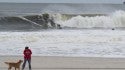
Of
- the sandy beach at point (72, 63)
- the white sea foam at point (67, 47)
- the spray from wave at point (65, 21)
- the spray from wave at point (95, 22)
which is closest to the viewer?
the sandy beach at point (72, 63)

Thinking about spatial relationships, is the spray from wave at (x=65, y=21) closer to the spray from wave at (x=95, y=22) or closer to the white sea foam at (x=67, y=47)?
the spray from wave at (x=95, y=22)

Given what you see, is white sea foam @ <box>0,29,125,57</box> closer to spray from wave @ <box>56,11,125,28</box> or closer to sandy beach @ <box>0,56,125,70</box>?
sandy beach @ <box>0,56,125,70</box>

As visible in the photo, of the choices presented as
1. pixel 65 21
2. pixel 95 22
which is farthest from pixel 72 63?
pixel 65 21

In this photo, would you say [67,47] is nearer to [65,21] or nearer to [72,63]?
[72,63]

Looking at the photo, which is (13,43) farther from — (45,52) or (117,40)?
(117,40)

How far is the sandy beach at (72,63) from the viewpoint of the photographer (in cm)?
1475

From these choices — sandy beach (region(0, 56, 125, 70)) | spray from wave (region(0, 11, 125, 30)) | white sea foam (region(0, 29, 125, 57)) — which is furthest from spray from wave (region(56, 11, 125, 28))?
sandy beach (region(0, 56, 125, 70))

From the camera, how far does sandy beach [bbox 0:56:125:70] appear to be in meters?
14.8

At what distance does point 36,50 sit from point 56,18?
29.9 metres

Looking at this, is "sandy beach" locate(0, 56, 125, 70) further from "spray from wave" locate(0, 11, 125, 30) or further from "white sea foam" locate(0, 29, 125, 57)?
"spray from wave" locate(0, 11, 125, 30)

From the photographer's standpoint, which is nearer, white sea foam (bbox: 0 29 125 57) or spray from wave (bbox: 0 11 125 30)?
white sea foam (bbox: 0 29 125 57)

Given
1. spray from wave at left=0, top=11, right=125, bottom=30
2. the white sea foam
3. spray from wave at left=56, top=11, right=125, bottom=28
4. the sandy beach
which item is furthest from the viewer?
spray from wave at left=56, top=11, right=125, bottom=28

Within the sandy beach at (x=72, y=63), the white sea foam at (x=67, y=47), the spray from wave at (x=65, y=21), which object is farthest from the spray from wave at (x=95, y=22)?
the sandy beach at (x=72, y=63)

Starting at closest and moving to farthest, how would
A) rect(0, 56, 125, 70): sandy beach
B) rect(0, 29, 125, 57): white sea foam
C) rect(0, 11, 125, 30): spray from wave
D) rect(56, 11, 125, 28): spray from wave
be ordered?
1. rect(0, 56, 125, 70): sandy beach
2. rect(0, 29, 125, 57): white sea foam
3. rect(0, 11, 125, 30): spray from wave
4. rect(56, 11, 125, 28): spray from wave
